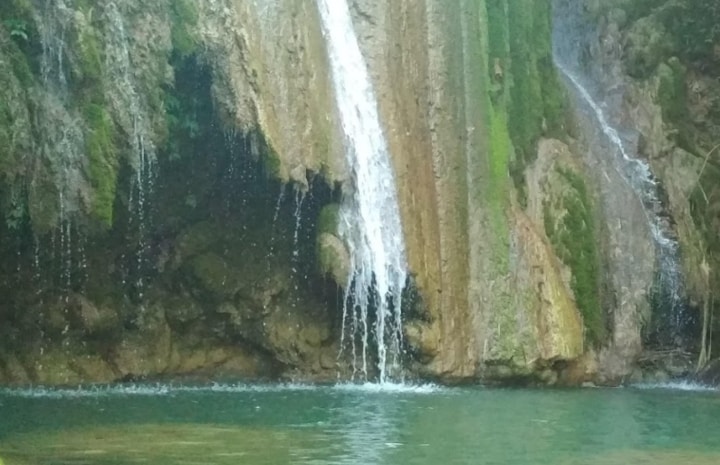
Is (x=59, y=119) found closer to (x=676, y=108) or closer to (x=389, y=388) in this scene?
(x=389, y=388)

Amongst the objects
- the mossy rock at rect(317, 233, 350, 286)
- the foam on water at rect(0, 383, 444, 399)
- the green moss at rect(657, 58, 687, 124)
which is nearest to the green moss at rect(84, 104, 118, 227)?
the foam on water at rect(0, 383, 444, 399)

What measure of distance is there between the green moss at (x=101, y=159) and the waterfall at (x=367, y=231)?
13.2ft

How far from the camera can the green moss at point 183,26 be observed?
622 inches

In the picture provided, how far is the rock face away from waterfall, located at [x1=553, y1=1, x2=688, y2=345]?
0.42 m

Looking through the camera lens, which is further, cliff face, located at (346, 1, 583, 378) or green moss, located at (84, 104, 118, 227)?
cliff face, located at (346, 1, 583, 378)

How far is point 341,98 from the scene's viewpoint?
18094 mm

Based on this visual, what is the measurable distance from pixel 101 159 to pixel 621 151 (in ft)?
35.2

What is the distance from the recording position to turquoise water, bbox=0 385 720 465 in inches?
380

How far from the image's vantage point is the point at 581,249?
18328mm

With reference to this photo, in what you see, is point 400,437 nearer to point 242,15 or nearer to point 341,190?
point 341,190

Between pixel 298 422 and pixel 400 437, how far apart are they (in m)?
1.61

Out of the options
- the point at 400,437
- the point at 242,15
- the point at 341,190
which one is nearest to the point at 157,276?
the point at 341,190

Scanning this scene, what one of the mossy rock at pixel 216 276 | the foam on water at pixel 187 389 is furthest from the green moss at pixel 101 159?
the mossy rock at pixel 216 276

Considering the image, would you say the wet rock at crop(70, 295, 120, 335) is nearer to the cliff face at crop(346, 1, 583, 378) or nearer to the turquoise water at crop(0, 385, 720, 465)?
the turquoise water at crop(0, 385, 720, 465)
